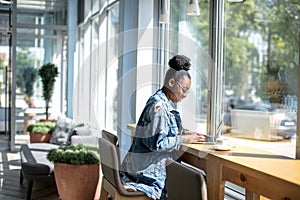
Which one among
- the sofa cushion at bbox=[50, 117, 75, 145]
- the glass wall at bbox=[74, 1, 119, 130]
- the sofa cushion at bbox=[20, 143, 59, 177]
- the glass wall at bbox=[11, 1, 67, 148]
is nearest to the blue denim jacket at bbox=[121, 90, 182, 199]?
the sofa cushion at bbox=[20, 143, 59, 177]

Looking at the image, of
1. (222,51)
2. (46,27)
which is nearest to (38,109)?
(46,27)

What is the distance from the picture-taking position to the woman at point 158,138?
8.96 feet

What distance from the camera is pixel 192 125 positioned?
4.09m

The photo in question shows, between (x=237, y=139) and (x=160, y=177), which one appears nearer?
(x=160, y=177)

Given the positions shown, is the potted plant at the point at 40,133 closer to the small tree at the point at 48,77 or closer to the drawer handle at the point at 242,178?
the small tree at the point at 48,77

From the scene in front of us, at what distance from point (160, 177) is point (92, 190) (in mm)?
1647

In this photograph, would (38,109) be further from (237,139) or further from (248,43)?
(237,139)

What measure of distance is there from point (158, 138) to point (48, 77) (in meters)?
6.07

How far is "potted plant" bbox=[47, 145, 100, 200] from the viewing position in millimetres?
4211

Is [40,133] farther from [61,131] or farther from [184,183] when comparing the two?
[184,183]

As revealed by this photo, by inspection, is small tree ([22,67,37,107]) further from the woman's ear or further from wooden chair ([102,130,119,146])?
the woman's ear

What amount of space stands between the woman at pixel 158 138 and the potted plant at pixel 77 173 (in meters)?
1.35

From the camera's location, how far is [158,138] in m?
2.70

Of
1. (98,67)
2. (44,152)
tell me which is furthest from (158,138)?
(98,67)
